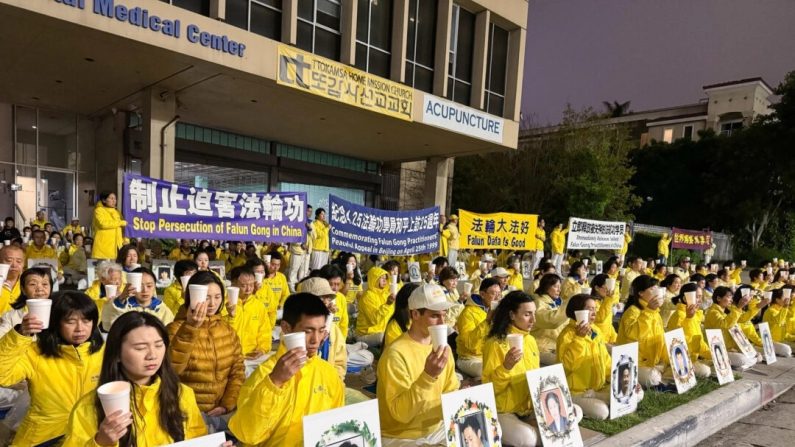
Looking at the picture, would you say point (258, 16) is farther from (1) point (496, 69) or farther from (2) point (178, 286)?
(1) point (496, 69)

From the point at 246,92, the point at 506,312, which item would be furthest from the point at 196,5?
the point at 506,312

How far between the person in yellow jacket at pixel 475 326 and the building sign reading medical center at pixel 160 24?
27.6 ft

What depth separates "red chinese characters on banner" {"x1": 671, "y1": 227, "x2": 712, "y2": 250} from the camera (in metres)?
19.4

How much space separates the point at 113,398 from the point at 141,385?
0.56 meters

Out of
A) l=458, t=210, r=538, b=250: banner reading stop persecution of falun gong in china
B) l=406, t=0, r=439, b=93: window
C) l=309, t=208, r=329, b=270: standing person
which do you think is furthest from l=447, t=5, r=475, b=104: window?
l=309, t=208, r=329, b=270: standing person

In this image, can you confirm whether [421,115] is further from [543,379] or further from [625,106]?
[625,106]

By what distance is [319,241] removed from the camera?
11.0 m

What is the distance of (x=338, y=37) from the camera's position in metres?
14.2

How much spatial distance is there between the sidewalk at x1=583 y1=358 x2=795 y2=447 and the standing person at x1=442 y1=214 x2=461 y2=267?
690cm

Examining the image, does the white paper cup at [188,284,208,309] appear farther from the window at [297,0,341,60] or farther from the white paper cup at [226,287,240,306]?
the window at [297,0,341,60]

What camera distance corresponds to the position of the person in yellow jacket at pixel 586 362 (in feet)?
14.3

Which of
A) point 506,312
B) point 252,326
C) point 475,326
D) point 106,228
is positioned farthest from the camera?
point 106,228

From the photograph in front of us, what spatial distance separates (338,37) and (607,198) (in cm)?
1865

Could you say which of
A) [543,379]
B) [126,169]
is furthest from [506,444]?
[126,169]
